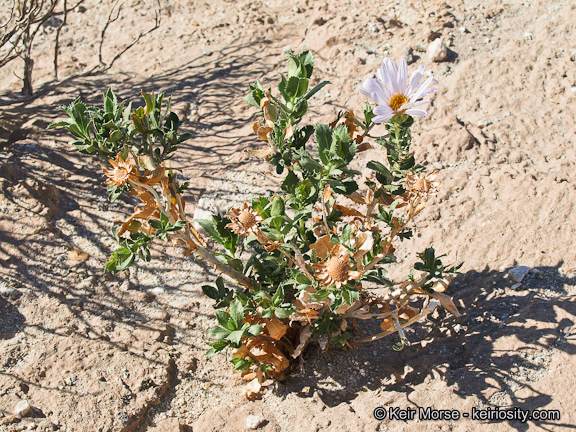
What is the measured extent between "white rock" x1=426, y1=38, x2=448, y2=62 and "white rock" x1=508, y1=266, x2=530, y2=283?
2.10 meters

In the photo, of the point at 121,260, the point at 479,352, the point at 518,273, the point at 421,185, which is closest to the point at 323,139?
the point at 421,185

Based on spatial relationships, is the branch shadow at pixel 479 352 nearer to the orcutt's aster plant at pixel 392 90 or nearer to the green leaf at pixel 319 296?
the green leaf at pixel 319 296

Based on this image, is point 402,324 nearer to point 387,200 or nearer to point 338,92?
point 387,200

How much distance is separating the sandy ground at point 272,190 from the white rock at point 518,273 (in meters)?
0.02

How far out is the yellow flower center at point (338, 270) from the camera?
171 centimetres

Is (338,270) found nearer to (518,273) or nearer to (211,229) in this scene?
(211,229)

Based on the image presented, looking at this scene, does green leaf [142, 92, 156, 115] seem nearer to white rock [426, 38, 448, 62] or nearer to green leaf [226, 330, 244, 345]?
green leaf [226, 330, 244, 345]

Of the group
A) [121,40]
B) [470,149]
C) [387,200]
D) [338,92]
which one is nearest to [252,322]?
[387,200]

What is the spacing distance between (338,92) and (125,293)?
7.56 ft

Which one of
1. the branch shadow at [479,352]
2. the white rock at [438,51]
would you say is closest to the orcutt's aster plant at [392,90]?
the branch shadow at [479,352]

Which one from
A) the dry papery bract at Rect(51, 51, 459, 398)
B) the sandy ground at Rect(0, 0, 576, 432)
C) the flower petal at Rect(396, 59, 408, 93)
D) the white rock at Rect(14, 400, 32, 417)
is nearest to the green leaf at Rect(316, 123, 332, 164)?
the dry papery bract at Rect(51, 51, 459, 398)

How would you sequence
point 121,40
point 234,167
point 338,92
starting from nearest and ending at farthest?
point 234,167
point 338,92
point 121,40

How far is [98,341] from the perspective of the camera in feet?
8.80

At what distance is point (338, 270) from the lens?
67.2 inches
